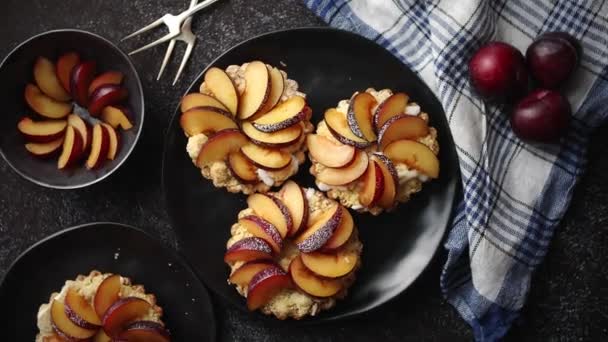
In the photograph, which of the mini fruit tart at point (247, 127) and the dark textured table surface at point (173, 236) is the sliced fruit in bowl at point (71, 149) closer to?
the dark textured table surface at point (173, 236)

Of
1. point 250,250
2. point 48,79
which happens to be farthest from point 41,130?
point 250,250

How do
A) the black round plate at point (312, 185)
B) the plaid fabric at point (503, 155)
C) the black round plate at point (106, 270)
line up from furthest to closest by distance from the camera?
the black round plate at point (106, 270)
the black round plate at point (312, 185)
the plaid fabric at point (503, 155)

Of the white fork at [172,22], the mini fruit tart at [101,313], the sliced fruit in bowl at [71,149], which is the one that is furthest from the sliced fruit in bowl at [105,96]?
the mini fruit tart at [101,313]

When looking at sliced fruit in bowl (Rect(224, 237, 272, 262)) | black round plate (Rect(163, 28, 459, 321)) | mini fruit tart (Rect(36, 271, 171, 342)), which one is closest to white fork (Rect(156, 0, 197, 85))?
black round plate (Rect(163, 28, 459, 321))

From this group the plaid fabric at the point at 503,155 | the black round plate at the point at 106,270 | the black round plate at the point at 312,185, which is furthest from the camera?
the black round plate at the point at 106,270

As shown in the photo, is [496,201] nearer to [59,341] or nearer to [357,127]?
[357,127]

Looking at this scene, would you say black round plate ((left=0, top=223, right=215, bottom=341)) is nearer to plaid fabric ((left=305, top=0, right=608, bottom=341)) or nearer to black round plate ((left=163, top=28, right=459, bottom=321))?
black round plate ((left=163, top=28, right=459, bottom=321))

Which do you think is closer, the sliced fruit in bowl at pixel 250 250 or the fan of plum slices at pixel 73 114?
the sliced fruit in bowl at pixel 250 250
